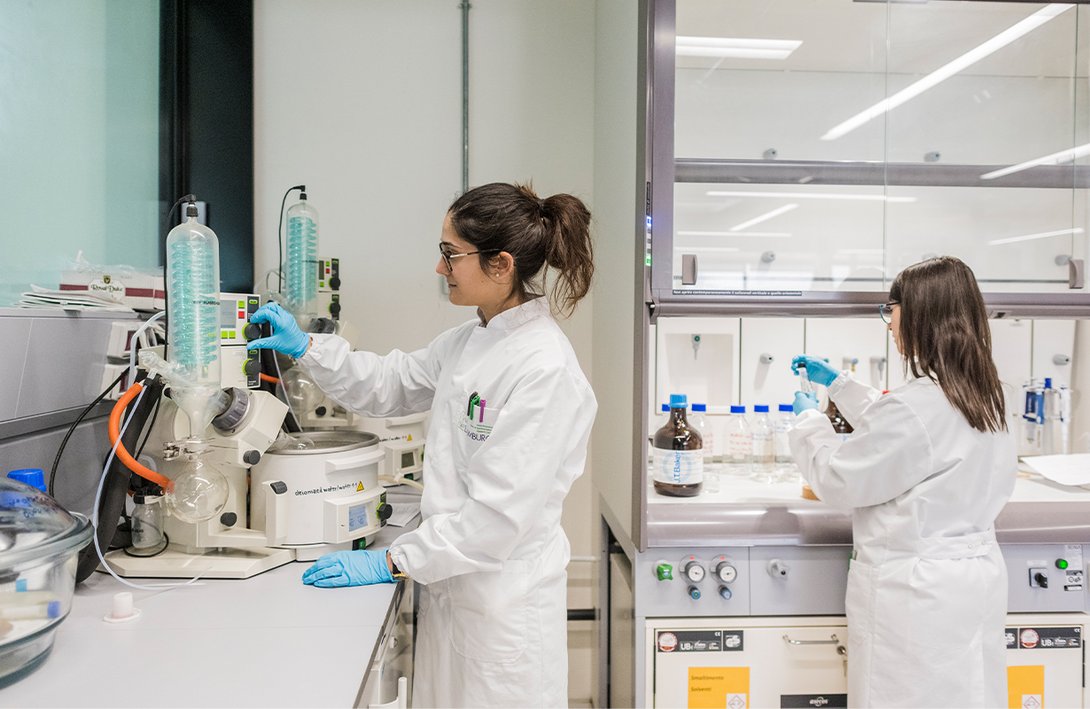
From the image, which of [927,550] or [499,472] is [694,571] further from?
[499,472]

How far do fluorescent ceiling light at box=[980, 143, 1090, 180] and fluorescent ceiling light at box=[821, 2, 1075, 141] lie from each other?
0.32 meters

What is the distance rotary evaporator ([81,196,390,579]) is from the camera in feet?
4.04

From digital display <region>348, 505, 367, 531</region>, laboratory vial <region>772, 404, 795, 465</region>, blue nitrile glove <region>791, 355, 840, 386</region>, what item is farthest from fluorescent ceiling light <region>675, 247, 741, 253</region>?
digital display <region>348, 505, 367, 531</region>

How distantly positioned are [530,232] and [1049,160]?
66.1 inches

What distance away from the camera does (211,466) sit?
1.29m

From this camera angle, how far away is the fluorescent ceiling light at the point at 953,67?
6.05ft

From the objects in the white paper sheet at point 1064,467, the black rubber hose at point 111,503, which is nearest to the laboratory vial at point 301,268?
the black rubber hose at point 111,503

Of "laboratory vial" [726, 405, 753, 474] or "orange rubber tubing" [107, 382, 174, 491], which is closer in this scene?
"orange rubber tubing" [107, 382, 174, 491]

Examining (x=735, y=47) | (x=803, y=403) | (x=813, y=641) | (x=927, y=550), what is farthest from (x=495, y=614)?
(x=735, y=47)

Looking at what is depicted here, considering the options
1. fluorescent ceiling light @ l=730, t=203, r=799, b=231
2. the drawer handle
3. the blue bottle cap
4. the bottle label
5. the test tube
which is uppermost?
fluorescent ceiling light @ l=730, t=203, r=799, b=231

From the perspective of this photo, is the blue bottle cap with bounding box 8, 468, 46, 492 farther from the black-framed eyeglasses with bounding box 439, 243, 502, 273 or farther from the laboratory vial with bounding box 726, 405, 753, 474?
the laboratory vial with bounding box 726, 405, 753, 474

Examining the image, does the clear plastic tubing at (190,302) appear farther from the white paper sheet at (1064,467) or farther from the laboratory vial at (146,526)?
the white paper sheet at (1064,467)

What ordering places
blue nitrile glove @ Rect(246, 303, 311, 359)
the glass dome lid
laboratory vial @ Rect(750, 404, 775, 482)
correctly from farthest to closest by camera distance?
laboratory vial @ Rect(750, 404, 775, 482), blue nitrile glove @ Rect(246, 303, 311, 359), the glass dome lid

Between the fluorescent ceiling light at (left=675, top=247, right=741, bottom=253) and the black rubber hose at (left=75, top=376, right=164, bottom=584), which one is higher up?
the fluorescent ceiling light at (left=675, top=247, right=741, bottom=253)
